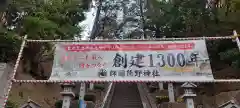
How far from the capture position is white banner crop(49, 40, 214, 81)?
716 cm

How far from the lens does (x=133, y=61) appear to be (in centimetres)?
739

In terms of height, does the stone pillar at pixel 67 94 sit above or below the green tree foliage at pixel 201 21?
below

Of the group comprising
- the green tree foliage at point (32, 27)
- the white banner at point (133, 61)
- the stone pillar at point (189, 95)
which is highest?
the green tree foliage at point (32, 27)

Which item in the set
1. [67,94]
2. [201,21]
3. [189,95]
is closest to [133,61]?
[189,95]

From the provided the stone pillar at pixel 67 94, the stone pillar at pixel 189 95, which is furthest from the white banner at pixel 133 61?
the stone pillar at pixel 67 94

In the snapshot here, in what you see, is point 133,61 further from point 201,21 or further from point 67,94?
point 201,21

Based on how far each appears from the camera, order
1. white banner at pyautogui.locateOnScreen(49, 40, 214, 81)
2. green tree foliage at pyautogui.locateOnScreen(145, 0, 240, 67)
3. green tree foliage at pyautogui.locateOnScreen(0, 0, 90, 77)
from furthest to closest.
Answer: green tree foliage at pyautogui.locateOnScreen(0, 0, 90, 77), green tree foliage at pyautogui.locateOnScreen(145, 0, 240, 67), white banner at pyautogui.locateOnScreen(49, 40, 214, 81)

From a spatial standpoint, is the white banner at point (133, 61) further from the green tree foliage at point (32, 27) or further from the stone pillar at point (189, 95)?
the green tree foliage at point (32, 27)

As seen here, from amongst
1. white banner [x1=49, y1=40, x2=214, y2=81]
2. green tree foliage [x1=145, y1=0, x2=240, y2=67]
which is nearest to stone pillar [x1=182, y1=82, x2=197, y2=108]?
white banner [x1=49, y1=40, x2=214, y2=81]

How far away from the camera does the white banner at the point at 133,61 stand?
7160mm

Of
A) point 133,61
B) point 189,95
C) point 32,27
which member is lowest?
point 189,95

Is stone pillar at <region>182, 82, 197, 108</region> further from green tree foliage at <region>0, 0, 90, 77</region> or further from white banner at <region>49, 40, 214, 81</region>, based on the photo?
green tree foliage at <region>0, 0, 90, 77</region>

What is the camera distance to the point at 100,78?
283 inches

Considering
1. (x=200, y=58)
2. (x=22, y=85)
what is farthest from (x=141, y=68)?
(x=22, y=85)
